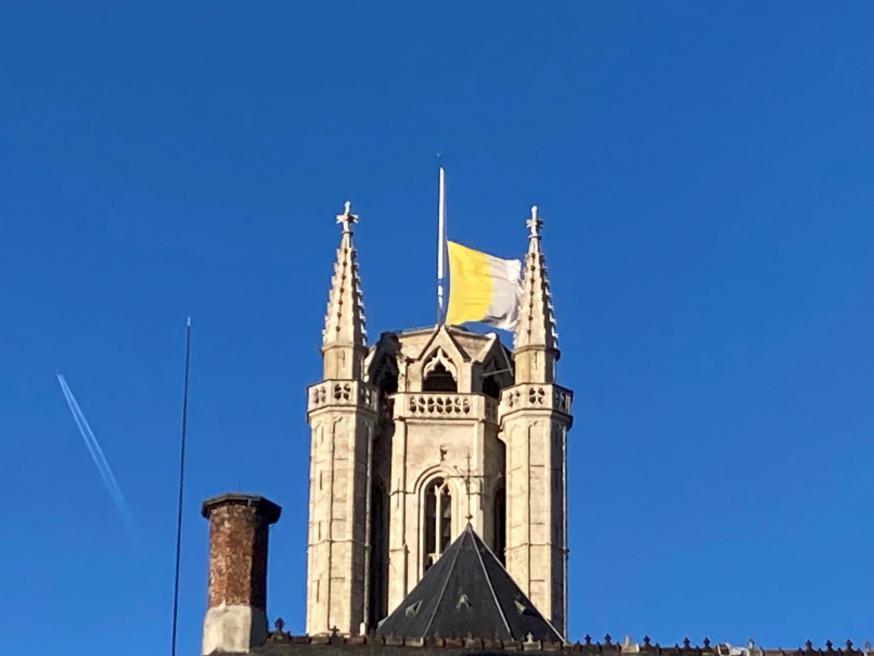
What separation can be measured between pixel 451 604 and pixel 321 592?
22362 mm

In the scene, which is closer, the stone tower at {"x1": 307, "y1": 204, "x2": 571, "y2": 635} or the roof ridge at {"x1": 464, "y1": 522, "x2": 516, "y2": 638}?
the roof ridge at {"x1": 464, "y1": 522, "x2": 516, "y2": 638}

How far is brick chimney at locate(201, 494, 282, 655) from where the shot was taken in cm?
3872

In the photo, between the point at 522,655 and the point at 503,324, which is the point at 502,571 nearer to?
the point at 522,655

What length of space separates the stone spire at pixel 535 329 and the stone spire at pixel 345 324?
210 inches

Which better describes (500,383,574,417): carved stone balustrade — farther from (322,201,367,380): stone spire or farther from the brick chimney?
the brick chimney

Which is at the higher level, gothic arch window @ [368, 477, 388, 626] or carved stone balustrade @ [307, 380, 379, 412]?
carved stone balustrade @ [307, 380, 379, 412]

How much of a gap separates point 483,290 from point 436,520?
9.25 metres

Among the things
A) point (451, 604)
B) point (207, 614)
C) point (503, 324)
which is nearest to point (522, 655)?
point (207, 614)

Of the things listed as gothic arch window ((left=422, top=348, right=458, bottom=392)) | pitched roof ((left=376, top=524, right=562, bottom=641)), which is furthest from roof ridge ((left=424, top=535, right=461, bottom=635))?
gothic arch window ((left=422, top=348, right=458, bottom=392))

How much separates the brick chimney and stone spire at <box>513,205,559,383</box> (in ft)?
141

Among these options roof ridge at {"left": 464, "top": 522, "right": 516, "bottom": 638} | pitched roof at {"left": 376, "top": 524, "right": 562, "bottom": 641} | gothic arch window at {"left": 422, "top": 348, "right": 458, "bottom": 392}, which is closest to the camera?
pitched roof at {"left": 376, "top": 524, "right": 562, "bottom": 641}

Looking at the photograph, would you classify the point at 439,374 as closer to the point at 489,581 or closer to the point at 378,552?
the point at 378,552

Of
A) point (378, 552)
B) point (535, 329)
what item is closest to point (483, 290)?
point (535, 329)

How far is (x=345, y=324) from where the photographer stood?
82.6 meters
